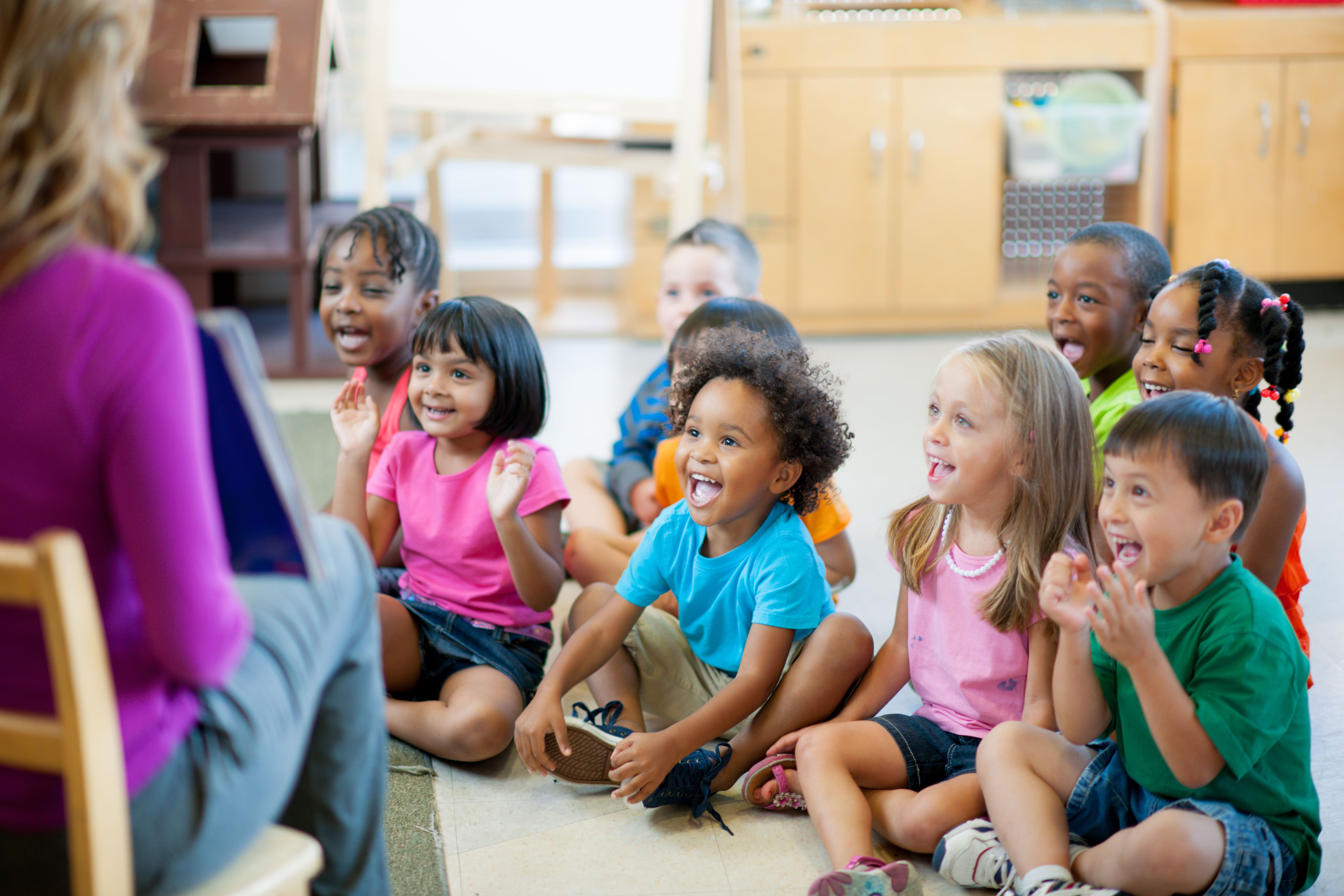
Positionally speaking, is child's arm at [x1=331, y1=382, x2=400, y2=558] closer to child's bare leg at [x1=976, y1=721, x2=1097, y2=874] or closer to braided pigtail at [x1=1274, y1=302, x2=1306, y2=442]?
child's bare leg at [x1=976, y1=721, x2=1097, y2=874]

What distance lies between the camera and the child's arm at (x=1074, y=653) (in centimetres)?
106

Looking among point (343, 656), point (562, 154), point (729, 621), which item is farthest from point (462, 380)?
point (562, 154)

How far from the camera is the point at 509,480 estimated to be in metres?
1.42

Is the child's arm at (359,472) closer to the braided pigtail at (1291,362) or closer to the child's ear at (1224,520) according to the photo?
the child's ear at (1224,520)

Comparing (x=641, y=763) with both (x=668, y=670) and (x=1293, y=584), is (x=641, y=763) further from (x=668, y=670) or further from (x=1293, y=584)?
(x=1293, y=584)

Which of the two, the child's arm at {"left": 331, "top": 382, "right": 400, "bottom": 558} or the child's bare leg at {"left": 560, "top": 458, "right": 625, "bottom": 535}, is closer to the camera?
the child's arm at {"left": 331, "top": 382, "right": 400, "bottom": 558}

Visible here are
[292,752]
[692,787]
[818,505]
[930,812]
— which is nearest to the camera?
[292,752]

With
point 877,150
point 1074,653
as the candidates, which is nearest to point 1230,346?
point 1074,653

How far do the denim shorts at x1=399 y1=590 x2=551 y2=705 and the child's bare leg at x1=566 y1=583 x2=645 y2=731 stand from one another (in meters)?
0.07

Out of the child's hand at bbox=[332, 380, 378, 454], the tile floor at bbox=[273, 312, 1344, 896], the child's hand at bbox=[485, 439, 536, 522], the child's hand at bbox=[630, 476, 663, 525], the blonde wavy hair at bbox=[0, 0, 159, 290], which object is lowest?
the tile floor at bbox=[273, 312, 1344, 896]

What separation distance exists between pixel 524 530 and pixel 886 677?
1.46 feet

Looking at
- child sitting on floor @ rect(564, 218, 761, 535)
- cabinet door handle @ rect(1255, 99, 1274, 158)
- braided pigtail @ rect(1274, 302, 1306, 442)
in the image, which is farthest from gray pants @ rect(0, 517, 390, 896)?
cabinet door handle @ rect(1255, 99, 1274, 158)

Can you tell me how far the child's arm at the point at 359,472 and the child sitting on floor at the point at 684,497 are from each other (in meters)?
0.32

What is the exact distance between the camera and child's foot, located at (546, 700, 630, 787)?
1.32 meters
